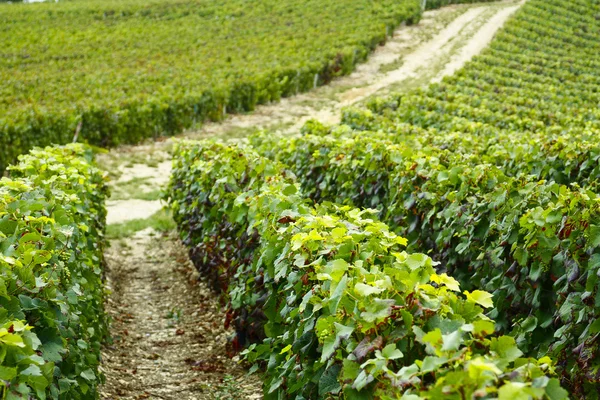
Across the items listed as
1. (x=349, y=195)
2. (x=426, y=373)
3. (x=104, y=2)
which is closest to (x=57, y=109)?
(x=349, y=195)

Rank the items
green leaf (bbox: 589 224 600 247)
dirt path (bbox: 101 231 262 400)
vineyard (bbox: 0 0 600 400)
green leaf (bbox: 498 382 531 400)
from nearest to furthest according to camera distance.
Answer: green leaf (bbox: 498 382 531 400)
vineyard (bbox: 0 0 600 400)
green leaf (bbox: 589 224 600 247)
dirt path (bbox: 101 231 262 400)

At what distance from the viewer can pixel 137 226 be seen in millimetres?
13398

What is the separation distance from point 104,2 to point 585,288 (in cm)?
5197

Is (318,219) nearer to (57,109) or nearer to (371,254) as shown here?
(371,254)

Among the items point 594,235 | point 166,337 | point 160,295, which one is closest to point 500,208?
point 594,235

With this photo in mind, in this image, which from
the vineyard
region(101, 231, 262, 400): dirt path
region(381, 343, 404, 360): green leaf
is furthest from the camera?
region(101, 231, 262, 400): dirt path

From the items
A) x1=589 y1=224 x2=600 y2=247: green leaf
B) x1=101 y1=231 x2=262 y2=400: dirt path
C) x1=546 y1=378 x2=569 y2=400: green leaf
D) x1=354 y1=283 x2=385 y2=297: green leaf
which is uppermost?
x1=546 y1=378 x2=569 y2=400: green leaf

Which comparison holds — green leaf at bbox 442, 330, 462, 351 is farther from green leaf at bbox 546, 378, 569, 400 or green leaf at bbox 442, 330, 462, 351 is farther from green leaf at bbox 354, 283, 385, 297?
green leaf at bbox 354, 283, 385, 297

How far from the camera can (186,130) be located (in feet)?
76.7

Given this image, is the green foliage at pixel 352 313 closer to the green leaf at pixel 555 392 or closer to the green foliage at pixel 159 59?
the green leaf at pixel 555 392

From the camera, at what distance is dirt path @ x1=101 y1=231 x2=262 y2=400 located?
648 cm

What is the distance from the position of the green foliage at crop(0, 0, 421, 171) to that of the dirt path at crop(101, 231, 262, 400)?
824cm

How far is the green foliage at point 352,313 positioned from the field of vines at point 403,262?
0.03 ft

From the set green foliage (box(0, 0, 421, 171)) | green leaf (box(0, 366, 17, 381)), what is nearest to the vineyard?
green leaf (box(0, 366, 17, 381))
